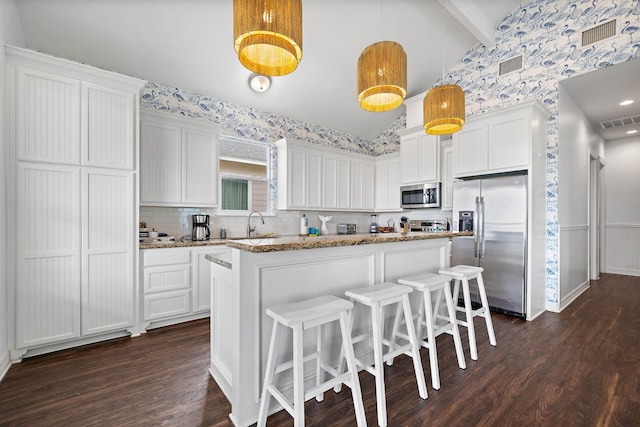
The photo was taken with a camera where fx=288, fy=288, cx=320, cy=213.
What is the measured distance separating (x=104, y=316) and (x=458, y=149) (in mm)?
4598

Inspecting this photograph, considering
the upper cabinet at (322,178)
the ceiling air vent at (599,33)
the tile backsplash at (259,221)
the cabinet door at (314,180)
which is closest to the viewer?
the ceiling air vent at (599,33)

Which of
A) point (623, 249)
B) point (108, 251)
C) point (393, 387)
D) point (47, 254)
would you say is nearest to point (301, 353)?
point (393, 387)

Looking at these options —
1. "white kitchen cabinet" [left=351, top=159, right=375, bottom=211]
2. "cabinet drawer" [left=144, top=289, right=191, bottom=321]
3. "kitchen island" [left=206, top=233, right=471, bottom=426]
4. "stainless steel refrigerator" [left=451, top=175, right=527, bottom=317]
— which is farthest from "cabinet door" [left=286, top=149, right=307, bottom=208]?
"kitchen island" [left=206, top=233, right=471, bottom=426]

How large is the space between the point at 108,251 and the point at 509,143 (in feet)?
15.1

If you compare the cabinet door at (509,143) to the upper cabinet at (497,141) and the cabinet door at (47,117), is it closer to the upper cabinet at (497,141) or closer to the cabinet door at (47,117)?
the upper cabinet at (497,141)

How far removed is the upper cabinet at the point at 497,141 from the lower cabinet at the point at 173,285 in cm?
350

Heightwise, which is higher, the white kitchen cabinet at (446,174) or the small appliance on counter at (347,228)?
the white kitchen cabinet at (446,174)

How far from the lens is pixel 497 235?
3.64 m

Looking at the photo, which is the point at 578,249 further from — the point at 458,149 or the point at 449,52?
the point at 449,52

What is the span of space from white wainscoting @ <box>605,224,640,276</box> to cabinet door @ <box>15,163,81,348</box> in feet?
29.2

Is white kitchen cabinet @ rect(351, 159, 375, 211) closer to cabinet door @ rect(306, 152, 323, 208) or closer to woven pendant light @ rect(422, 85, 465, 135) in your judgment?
cabinet door @ rect(306, 152, 323, 208)

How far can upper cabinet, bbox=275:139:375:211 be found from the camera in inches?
182

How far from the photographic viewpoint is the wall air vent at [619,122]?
194 inches

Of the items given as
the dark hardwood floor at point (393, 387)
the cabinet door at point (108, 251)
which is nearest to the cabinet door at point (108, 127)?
the cabinet door at point (108, 251)
